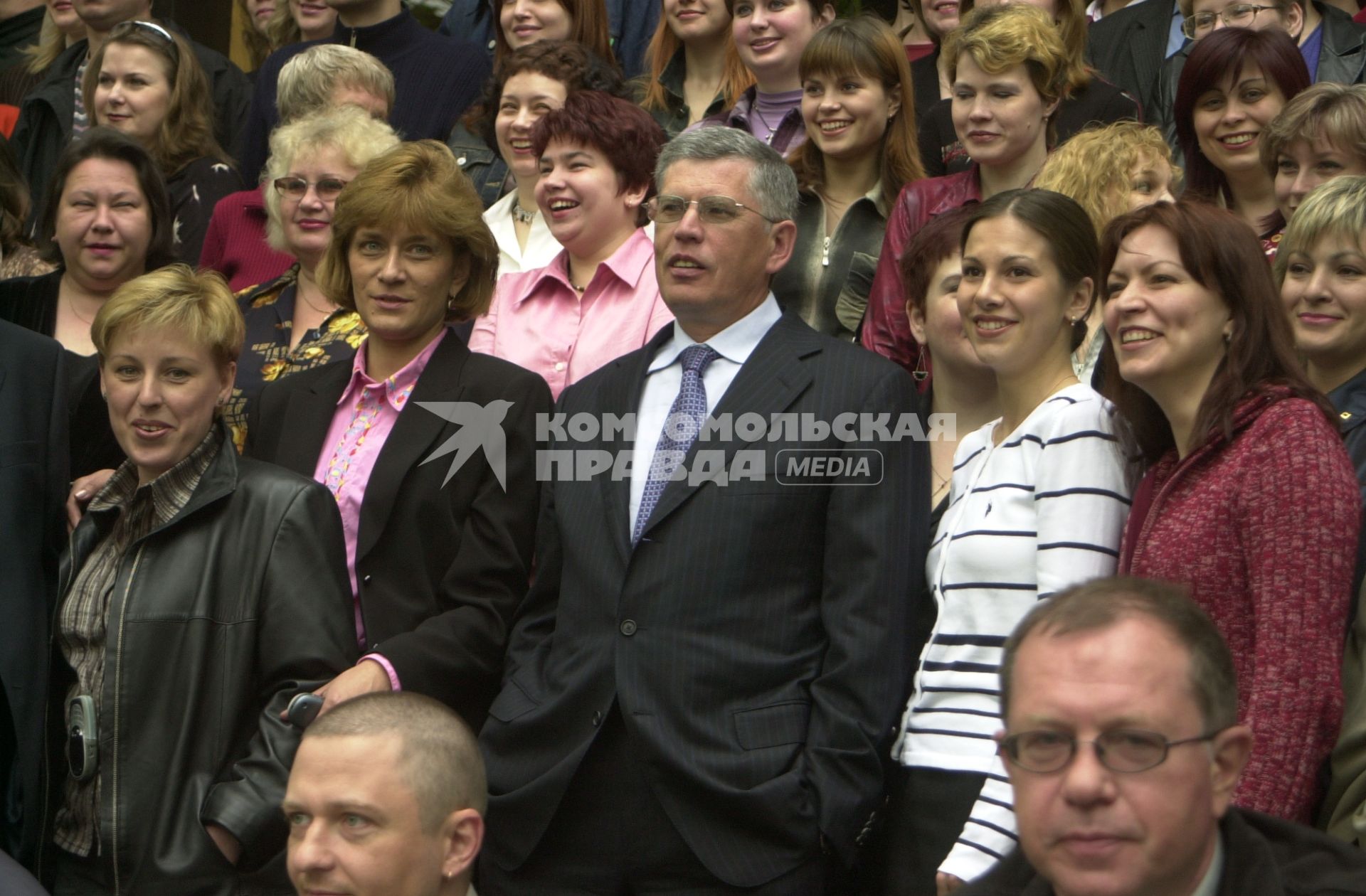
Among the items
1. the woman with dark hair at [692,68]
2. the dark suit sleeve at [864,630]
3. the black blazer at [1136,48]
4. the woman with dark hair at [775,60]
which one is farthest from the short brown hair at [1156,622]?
the black blazer at [1136,48]

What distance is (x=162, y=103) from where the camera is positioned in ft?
22.8

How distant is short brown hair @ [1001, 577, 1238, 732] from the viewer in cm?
260

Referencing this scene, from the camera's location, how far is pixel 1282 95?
5445mm

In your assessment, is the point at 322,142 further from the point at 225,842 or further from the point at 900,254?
the point at 225,842

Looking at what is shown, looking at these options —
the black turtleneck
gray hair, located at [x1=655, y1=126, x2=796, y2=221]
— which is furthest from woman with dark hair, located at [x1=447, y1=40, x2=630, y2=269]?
gray hair, located at [x1=655, y1=126, x2=796, y2=221]

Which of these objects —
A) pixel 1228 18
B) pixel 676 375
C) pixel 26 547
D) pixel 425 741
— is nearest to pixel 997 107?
pixel 1228 18

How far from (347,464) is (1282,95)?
3.05m

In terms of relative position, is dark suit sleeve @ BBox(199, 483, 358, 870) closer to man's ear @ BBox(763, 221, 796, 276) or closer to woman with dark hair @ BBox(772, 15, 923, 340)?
man's ear @ BBox(763, 221, 796, 276)

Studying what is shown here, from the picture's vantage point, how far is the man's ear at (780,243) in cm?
449

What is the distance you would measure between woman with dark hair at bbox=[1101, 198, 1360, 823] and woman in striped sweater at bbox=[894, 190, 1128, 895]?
0.10m

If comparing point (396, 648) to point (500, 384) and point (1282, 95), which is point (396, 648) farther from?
point (1282, 95)

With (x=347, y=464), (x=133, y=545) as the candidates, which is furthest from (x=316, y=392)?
(x=133, y=545)

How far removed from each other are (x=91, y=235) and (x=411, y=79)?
2.06m

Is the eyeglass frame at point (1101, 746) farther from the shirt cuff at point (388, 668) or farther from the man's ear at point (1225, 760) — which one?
the shirt cuff at point (388, 668)
